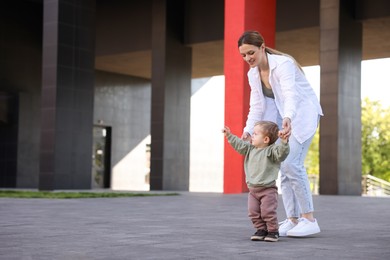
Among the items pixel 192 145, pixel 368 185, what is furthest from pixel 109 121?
pixel 368 185

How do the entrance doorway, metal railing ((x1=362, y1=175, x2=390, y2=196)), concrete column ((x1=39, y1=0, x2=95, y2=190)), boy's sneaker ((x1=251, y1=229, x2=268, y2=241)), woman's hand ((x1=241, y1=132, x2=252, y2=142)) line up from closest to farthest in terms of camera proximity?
boy's sneaker ((x1=251, y1=229, x2=268, y2=241)) < woman's hand ((x1=241, y1=132, x2=252, y2=142)) < concrete column ((x1=39, y1=0, x2=95, y2=190)) < the entrance doorway < metal railing ((x1=362, y1=175, x2=390, y2=196))

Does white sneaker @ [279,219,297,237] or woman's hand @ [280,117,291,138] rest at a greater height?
woman's hand @ [280,117,291,138]

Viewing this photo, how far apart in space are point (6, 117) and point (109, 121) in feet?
19.0

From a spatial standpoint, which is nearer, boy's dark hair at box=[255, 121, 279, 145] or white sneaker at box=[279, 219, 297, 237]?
boy's dark hair at box=[255, 121, 279, 145]

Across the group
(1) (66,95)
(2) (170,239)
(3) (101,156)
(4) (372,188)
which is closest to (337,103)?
(1) (66,95)

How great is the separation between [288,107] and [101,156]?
25716 millimetres

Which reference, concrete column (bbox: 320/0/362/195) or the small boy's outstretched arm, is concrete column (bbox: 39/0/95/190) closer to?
concrete column (bbox: 320/0/362/195)

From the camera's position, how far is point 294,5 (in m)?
20.8

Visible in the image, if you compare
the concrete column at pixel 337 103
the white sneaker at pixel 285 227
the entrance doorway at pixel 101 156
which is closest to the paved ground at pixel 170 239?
the white sneaker at pixel 285 227

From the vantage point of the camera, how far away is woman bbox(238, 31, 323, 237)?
552 cm

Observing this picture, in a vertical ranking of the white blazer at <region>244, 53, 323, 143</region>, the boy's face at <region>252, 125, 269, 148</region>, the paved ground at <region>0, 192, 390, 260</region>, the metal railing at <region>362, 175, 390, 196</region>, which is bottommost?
the metal railing at <region>362, 175, 390, 196</region>

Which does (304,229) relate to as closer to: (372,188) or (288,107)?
(288,107)

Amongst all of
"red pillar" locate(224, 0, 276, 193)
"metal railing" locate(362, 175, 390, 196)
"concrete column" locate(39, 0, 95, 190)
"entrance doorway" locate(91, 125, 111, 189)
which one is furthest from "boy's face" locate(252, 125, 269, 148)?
"metal railing" locate(362, 175, 390, 196)

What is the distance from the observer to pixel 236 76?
54.3 ft
